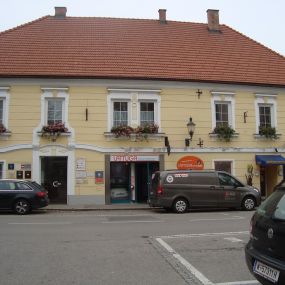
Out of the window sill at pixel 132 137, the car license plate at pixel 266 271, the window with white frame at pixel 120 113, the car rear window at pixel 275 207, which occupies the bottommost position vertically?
the car license plate at pixel 266 271

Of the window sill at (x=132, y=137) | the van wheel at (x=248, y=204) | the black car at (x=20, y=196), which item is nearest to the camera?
the black car at (x=20, y=196)

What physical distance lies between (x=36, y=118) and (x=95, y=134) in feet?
9.96

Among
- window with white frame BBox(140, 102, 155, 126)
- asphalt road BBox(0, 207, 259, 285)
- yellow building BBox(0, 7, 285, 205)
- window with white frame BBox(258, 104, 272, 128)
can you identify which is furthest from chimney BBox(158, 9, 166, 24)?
asphalt road BBox(0, 207, 259, 285)

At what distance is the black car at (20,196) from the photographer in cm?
1841

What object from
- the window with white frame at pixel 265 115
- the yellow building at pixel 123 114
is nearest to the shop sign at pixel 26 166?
the yellow building at pixel 123 114

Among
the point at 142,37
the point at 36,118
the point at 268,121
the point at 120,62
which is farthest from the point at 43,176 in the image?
the point at 268,121

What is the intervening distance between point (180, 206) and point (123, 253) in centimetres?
1048

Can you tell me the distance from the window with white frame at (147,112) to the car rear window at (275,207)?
17.4 m

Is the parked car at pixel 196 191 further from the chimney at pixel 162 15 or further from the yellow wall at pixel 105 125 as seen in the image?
the chimney at pixel 162 15

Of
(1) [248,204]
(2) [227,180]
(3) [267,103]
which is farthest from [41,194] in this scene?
(3) [267,103]

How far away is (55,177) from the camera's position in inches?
903

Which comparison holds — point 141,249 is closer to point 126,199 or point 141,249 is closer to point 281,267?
point 281,267

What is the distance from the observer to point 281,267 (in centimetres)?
512

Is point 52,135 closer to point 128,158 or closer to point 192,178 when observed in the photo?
point 128,158
